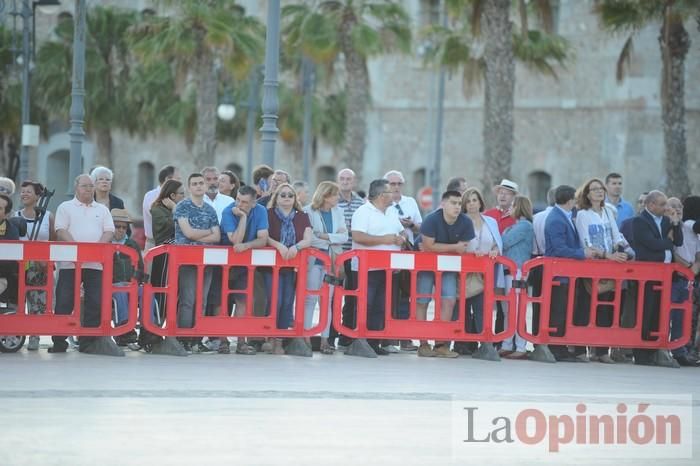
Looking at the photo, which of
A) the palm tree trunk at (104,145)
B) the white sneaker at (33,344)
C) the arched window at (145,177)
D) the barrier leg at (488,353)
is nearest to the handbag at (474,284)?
the barrier leg at (488,353)

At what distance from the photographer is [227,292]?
15.4 m

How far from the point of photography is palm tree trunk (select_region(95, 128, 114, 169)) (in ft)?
170

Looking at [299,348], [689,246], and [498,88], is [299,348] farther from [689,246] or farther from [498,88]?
[498,88]

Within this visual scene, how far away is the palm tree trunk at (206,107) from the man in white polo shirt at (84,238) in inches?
986

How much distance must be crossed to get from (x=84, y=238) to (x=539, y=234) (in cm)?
483

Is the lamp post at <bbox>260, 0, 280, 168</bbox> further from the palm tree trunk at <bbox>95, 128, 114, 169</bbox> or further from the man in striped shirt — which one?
the palm tree trunk at <bbox>95, 128, 114, 169</bbox>

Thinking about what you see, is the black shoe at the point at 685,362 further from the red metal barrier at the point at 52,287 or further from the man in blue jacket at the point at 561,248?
the red metal barrier at the point at 52,287

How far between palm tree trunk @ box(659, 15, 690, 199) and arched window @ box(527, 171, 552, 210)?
1776 centimetres

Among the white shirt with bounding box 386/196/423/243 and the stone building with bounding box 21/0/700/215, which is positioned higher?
the stone building with bounding box 21/0/700/215

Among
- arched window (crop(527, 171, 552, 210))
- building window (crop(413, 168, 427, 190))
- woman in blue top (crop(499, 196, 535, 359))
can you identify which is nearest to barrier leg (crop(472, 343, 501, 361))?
woman in blue top (crop(499, 196, 535, 359))

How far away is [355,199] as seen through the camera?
1680 cm

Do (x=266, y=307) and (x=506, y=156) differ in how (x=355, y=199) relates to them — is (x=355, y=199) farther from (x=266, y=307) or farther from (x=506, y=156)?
(x=506, y=156)

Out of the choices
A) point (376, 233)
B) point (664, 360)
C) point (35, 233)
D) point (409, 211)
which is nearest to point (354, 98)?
point (409, 211)

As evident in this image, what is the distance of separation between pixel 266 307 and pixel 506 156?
18702 millimetres
